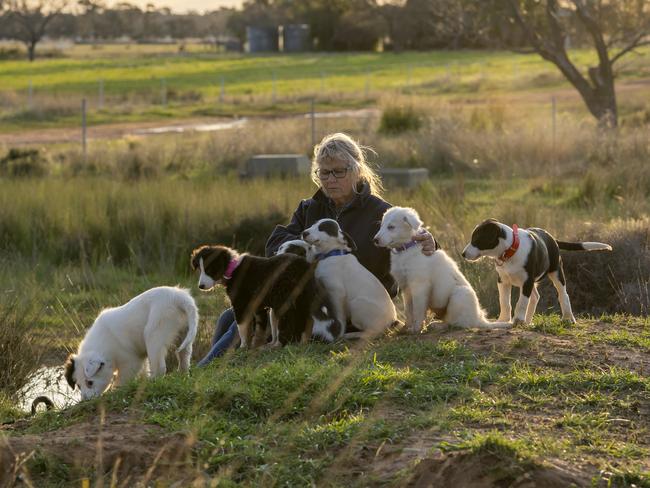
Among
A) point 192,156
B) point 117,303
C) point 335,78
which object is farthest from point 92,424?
point 335,78

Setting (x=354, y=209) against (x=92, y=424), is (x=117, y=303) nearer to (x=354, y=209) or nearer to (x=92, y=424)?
(x=354, y=209)

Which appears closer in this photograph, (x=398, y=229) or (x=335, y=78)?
(x=398, y=229)

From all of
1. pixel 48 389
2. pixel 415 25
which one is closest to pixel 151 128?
pixel 48 389

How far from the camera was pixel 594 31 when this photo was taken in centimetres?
2900

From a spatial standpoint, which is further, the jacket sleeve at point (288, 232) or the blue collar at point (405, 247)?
the jacket sleeve at point (288, 232)

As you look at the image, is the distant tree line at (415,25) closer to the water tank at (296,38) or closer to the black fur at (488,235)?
the water tank at (296,38)

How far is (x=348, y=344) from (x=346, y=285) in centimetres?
46

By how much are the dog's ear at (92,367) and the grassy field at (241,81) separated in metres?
25.6

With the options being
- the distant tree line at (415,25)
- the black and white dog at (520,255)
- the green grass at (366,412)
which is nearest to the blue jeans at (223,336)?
the green grass at (366,412)

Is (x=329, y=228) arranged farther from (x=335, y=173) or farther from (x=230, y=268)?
(x=230, y=268)

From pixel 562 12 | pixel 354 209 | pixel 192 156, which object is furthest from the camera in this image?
pixel 562 12

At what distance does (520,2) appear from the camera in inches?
1169

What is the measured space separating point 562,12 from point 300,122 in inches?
377

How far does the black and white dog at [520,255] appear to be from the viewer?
870 cm
